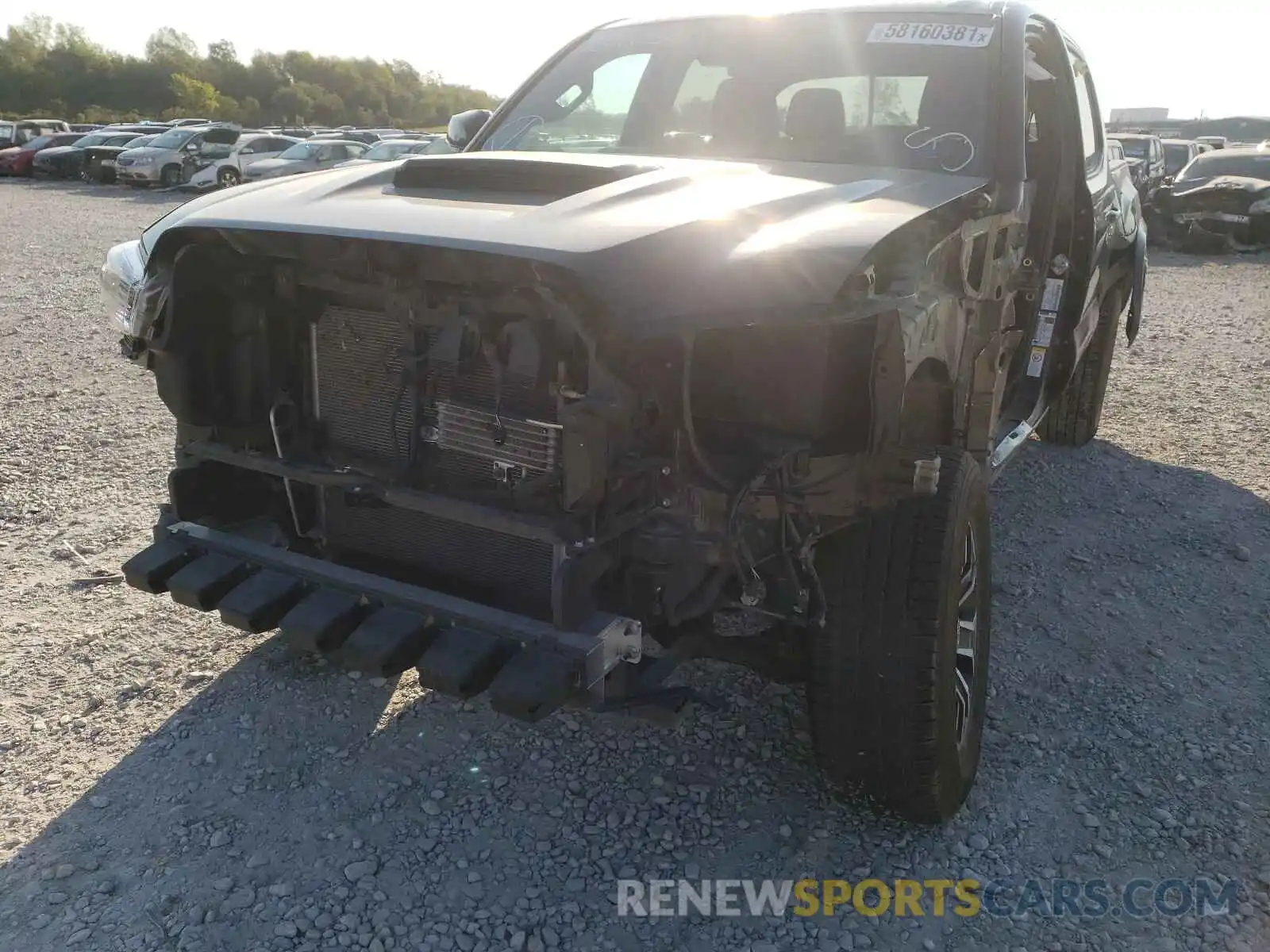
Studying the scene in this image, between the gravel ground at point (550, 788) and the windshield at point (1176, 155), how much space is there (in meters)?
15.9

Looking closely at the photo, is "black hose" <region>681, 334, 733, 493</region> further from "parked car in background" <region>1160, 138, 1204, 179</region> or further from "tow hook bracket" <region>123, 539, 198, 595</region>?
"parked car in background" <region>1160, 138, 1204, 179</region>

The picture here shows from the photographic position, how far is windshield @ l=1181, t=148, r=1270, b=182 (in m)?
14.4

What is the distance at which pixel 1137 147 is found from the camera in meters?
15.3

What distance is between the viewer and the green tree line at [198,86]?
5662 cm

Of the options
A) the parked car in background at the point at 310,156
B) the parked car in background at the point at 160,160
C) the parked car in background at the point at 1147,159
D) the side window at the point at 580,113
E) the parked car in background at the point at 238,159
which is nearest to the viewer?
the side window at the point at 580,113

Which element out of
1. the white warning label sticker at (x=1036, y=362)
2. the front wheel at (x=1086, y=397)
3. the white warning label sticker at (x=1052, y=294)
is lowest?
the front wheel at (x=1086, y=397)

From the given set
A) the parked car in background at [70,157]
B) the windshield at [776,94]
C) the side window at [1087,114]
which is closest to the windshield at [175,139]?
the parked car in background at [70,157]

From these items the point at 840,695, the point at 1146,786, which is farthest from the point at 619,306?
the point at 1146,786

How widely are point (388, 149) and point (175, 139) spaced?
645 centimetres

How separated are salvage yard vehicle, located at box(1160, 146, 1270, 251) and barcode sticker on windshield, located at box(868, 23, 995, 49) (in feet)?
41.6

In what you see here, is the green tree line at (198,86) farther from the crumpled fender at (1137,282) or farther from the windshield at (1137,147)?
the crumpled fender at (1137,282)

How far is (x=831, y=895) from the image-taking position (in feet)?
7.92

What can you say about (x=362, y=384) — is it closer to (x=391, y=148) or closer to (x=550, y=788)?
(x=550, y=788)

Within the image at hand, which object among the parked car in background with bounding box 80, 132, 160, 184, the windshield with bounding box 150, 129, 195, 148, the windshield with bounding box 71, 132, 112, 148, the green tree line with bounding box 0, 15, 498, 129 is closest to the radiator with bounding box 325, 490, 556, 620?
the windshield with bounding box 150, 129, 195, 148
